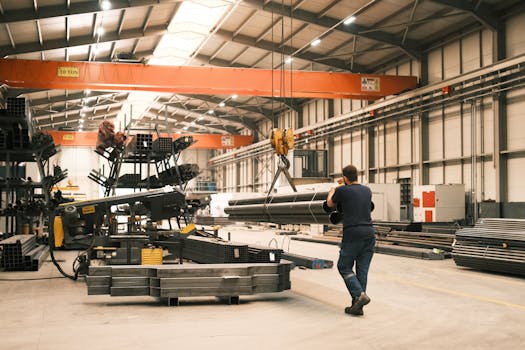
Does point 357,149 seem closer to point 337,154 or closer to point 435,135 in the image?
point 337,154

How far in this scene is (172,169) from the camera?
1555 centimetres

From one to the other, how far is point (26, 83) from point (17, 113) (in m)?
3.38

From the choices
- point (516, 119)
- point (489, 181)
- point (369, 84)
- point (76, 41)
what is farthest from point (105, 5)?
point (489, 181)

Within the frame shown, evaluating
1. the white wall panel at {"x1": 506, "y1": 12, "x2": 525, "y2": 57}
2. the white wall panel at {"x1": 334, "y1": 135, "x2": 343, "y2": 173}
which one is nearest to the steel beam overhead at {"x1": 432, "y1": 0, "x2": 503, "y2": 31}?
the white wall panel at {"x1": 506, "y1": 12, "x2": 525, "y2": 57}

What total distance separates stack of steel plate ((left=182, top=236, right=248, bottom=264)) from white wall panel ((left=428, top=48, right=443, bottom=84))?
36.5ft

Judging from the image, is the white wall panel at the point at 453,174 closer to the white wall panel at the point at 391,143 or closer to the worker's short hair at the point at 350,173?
the white wall panel at the point at 391,143

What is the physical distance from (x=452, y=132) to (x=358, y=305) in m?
12.4

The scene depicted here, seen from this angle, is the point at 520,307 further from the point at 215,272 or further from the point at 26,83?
the point at 26,83

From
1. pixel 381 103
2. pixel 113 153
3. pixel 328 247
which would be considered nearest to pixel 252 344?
pixel 328 247

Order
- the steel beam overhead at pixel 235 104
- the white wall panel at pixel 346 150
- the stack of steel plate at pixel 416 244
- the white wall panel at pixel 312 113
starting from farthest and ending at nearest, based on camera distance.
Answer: the steel beam overhead at pixel 235 104, the white wall panel at pixel 312 113, the white wall panel at pixel 346 150, the stack of steel plate at pixel 416 244

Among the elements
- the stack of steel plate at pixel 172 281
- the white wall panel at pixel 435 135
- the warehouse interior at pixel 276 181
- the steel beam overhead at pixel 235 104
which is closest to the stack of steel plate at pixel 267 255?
the warehouse interior at pixel 276 181

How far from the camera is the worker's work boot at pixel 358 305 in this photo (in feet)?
17.9

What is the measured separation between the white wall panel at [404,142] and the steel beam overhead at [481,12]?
4.85 meters

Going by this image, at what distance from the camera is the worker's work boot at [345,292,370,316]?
5469 mm
